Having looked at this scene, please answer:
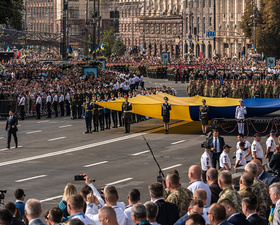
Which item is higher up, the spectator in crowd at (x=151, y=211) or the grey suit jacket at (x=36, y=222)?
the spectator in crowd at (x=151, y=211)

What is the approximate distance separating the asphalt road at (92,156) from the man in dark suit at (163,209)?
25.2 ft

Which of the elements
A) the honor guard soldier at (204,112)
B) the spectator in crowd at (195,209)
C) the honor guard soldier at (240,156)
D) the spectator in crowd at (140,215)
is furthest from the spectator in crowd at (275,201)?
the honor guard soldier at (204,112)

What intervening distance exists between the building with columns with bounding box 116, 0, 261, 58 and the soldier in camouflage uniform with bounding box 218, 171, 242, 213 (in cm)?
8015

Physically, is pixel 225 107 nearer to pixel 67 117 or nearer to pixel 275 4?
pixel 67 117

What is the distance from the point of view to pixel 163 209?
11062 millimetres

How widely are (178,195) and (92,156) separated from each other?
1608cm

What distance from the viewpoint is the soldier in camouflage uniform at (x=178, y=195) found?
1163 cm

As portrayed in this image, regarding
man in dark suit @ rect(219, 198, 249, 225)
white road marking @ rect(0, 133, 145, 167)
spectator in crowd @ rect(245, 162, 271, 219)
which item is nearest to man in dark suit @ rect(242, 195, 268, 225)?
man in dark suit @ rect(219, 198, 249, 225)

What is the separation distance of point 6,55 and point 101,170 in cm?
7307

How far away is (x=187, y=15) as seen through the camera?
5477 inches

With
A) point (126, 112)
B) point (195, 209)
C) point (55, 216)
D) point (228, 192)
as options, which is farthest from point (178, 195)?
point (126, 112)

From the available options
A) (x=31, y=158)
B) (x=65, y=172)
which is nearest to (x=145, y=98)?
(x=31, y=158)

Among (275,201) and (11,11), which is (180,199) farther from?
(11,11)

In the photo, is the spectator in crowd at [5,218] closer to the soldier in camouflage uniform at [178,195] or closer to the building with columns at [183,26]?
the soldier in camouflage uniform at [178,195]
